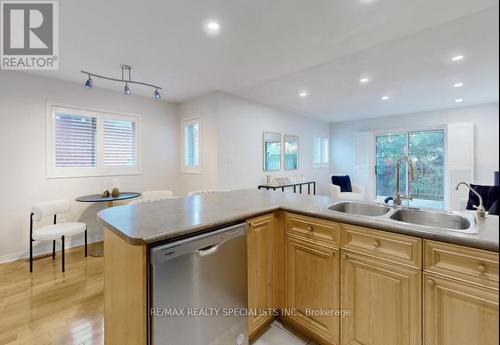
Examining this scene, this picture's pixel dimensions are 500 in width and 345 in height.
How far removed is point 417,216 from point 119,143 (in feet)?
14.5

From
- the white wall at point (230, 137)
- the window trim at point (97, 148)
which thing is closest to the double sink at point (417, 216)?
the white wall at point (230, 137)

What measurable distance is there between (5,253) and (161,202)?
279 cm

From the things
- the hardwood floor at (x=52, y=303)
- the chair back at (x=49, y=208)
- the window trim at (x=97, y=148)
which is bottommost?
the hardwood floor at (x=52, y=303)

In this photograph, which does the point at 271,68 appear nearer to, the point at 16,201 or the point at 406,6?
the point at 406,6

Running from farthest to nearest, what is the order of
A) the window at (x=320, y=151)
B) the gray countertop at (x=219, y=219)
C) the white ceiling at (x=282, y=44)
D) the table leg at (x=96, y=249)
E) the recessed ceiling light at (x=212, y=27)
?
the window at (x=320, y=151), the table leg at (x=96, y=249), the recessed ceiling light at (x=212, y=27), the white ceiling at (x=282, y=44), the gray countertop at (x=219, y=219)

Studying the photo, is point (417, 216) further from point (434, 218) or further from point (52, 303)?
point (52, 303)

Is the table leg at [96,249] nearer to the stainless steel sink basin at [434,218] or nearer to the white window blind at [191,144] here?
the white window blind at [191,144]

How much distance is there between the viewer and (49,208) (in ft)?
10.5

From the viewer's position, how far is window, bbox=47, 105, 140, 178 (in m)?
3.62

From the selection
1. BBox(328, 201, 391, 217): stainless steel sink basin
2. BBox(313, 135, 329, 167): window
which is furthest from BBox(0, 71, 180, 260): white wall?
BBox(313, 135, 329, 167): window

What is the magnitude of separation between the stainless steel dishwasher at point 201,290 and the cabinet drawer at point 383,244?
708 mm

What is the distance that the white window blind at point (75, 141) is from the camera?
12.0ft

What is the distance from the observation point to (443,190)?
1909mm

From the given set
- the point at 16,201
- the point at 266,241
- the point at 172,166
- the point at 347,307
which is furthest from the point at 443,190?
the point at 16,201
